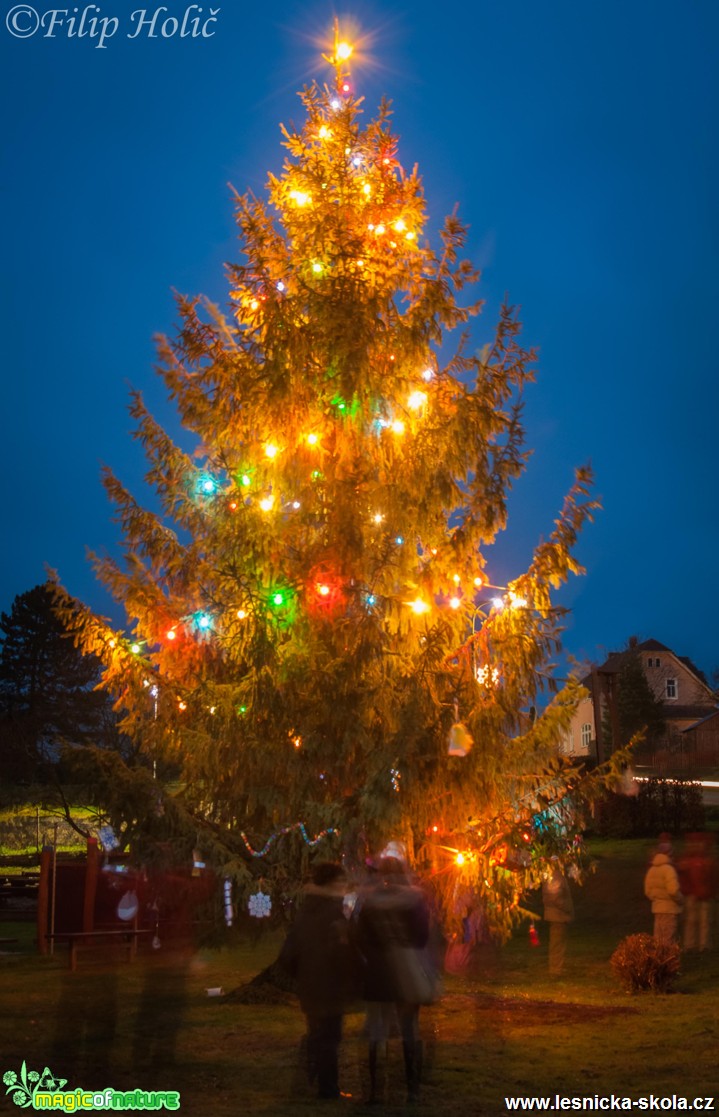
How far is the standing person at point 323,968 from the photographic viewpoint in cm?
799

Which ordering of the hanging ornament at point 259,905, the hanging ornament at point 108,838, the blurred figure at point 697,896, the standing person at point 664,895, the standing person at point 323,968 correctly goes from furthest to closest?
the blurred figure at point 697,896 → the standing person at point 664,895 → the hanging ornament at point 108,838 → the hanging ornament at point 259,905 → the standing person at point 323,968

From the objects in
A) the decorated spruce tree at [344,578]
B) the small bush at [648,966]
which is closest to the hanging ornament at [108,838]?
the decorated spruce tree at [344,578]

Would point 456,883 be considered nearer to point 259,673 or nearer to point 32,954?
point 259,673

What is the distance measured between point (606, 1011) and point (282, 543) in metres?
6.00

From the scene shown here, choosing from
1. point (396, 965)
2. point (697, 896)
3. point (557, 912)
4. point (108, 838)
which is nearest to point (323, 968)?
point (396, 965)

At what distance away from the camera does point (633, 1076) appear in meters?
8.73

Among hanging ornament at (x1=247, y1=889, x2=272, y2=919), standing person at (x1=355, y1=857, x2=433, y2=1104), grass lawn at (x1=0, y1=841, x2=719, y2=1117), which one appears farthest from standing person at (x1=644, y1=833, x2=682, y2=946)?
standing person at (x1=355, y1=857, x2=433, y2=1104)

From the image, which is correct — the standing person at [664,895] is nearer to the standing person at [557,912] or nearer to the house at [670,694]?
the standing person at [557,912]

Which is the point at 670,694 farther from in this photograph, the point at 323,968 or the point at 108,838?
the point at 323,968

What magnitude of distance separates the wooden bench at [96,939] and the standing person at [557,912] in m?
5.93

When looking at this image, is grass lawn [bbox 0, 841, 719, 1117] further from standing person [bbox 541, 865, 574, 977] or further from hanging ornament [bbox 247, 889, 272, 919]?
hanging ornament [bbox 247, 889, 272, 919]

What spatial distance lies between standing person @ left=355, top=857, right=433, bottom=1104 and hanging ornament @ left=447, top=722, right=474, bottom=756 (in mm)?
2941

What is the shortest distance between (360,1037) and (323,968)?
3.01 meters

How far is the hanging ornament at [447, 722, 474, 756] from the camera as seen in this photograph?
11.2 meters
